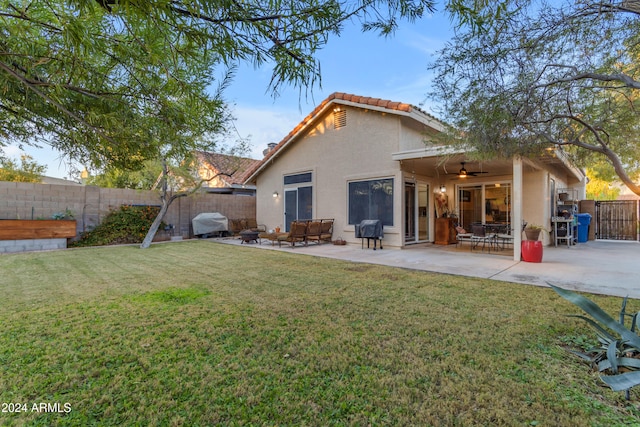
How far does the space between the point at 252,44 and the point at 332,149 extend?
10348 millimetres

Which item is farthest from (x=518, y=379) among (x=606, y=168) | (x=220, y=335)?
(x=606, y=168)

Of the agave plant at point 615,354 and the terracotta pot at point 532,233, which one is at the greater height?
the terracotta pot at point 532,233

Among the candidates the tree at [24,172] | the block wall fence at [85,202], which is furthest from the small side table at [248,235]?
the tree at [24,172]

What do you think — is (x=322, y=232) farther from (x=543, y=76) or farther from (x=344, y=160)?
(x=543, y=76)

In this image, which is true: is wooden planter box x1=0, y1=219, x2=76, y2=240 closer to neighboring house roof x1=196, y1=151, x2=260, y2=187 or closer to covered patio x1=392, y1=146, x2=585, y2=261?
neighboring house roof x1=196, y1=151, x2=260, y2=187

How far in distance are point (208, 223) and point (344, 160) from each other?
7.20 m

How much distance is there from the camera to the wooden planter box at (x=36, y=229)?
9.42 m

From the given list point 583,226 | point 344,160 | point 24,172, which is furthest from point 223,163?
point 583,226

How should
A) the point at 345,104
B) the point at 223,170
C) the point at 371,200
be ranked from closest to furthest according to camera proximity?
the point at 371,200 < the point at 345,104 < the point at 223,170

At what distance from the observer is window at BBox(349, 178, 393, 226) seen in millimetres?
10312

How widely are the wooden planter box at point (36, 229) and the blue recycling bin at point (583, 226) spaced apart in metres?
19.6

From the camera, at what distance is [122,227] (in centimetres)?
1202

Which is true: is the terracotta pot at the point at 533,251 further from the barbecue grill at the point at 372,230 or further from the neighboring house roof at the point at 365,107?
the barbecue grill at the point at 372,230

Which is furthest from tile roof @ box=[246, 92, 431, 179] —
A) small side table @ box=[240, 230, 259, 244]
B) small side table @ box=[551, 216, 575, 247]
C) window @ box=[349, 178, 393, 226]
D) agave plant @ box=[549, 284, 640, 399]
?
agave plant @ box=[549, 284, 640, 399]
